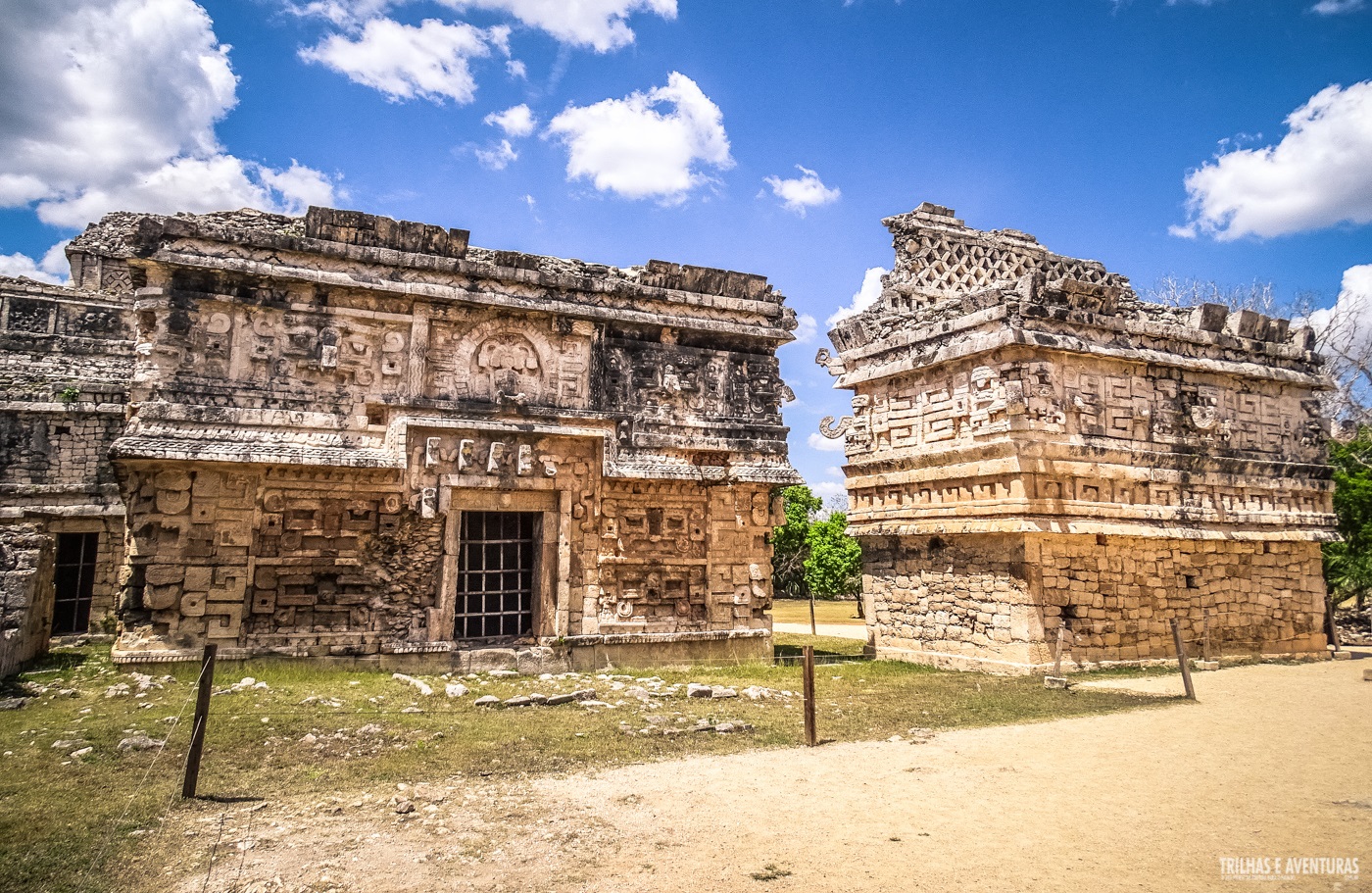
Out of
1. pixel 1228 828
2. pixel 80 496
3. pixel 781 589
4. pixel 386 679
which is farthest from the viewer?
pixel 781 589

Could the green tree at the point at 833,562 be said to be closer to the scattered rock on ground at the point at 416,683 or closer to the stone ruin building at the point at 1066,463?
the stone ruin building at the point at 1066,463

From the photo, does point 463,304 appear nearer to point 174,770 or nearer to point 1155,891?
point 174,770

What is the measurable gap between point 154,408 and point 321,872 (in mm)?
7319

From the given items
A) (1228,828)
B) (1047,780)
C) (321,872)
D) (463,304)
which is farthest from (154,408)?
(1228,828)

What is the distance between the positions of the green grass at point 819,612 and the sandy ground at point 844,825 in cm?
1444

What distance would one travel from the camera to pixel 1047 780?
592cm

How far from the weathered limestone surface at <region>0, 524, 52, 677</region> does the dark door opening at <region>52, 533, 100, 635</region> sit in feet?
12.2

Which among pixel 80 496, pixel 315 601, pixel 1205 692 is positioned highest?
pixel 80 496

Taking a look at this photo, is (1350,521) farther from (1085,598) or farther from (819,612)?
(819,612)

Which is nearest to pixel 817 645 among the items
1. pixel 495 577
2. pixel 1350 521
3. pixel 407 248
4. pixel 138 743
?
pixel 495 577

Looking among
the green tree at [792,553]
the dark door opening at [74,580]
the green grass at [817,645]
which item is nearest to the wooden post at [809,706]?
the green grass at [817,645]

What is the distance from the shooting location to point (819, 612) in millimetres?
26266

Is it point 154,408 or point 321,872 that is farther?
point 154,408

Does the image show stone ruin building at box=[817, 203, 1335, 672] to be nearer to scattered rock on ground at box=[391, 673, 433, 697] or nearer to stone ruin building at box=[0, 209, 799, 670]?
stone ruin building at box=[0, 209, 799, 670]
